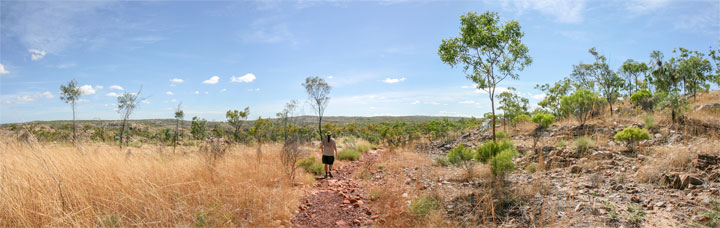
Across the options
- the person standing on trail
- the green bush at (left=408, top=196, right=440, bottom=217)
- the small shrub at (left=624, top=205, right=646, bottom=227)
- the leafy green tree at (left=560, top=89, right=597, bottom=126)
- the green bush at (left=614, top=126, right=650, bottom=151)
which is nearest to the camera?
the small shrub at (left=624, top=205, right=646, bottom=227)

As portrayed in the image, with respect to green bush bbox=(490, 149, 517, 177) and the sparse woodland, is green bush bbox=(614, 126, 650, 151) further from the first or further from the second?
green bush bbox=(490, 149, 517, 177)

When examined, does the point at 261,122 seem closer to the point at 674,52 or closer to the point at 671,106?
the point at 671,106

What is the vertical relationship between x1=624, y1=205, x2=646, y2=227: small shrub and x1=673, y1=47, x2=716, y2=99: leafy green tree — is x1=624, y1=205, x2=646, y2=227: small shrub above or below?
below

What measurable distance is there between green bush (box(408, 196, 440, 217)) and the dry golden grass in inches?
76.0

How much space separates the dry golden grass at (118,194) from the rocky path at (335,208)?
1.01 feet

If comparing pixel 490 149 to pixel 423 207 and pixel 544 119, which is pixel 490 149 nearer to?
pixel 423 207

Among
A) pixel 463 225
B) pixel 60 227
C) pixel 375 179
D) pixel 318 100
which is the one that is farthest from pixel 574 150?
pixel 318 100

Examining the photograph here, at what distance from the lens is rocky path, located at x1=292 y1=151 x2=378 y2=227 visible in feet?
15.2

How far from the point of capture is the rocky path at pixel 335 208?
4.64 metres

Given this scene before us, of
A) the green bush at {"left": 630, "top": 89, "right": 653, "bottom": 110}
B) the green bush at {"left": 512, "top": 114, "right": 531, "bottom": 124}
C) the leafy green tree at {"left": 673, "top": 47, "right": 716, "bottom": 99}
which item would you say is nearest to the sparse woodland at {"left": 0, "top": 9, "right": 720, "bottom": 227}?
the green bush at {"left": 630, "top": 89, "right": 653, "bottom": 110}

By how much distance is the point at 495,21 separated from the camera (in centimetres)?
1012

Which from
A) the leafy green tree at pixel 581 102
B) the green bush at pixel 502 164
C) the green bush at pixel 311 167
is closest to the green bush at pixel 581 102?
the leafy green tree at pixel 581 102

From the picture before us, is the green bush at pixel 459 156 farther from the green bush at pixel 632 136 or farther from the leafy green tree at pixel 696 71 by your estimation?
the leafy green tree at pixel 696 71

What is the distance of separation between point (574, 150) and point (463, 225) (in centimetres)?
608
